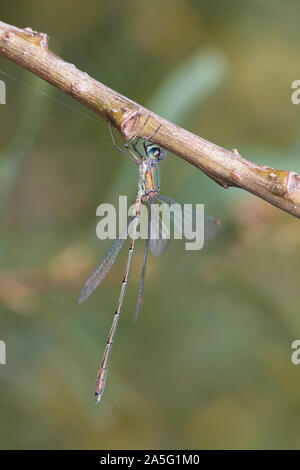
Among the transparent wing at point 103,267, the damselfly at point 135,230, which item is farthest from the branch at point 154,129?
the transparent wing at point 103,267

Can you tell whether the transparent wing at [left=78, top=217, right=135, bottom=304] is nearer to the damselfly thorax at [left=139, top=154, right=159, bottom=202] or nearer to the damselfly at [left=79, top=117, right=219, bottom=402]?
the damselfly at [left=79, top=117, right=219, bottom=402]

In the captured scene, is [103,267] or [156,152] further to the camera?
[103,267]

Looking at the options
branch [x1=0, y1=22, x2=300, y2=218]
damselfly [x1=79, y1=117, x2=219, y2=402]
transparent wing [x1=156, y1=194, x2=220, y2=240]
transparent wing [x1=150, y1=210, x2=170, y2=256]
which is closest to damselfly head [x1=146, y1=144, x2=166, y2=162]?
damselfly [x1=79, y1=117, x2=219, y2=402]

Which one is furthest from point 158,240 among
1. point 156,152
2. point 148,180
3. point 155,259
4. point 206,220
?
point 156,152

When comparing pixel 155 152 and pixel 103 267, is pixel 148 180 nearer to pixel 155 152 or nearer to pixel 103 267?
pixel 155 152

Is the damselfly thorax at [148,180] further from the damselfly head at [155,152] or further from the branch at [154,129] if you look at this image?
the branch at [154,129]

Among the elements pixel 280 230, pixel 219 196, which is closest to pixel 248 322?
pixel 280 230
